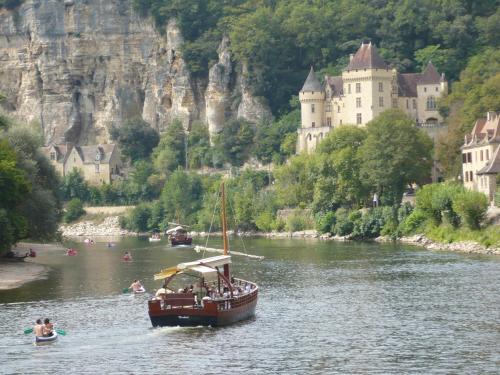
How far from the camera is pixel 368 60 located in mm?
141625

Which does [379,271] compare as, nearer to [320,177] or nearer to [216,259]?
[216,259]

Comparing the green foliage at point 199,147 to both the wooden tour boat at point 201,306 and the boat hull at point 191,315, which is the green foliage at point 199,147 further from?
the boat hull at point 191,315

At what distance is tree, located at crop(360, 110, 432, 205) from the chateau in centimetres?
2291

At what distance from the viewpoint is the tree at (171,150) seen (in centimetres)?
16638

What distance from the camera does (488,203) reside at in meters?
102

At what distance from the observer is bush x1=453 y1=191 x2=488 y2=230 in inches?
3802

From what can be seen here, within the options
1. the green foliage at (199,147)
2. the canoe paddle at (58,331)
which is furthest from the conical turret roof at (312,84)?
the canoe paddle at (58,331)

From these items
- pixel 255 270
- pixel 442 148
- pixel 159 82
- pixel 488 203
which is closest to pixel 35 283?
pixel 255 270

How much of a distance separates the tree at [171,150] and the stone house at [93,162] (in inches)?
225

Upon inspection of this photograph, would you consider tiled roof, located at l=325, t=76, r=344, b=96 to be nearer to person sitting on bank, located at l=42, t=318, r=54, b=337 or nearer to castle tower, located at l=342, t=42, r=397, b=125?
castle tower, located at l=342, t=42, r=397, b=125

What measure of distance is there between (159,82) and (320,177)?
54732 millimetres

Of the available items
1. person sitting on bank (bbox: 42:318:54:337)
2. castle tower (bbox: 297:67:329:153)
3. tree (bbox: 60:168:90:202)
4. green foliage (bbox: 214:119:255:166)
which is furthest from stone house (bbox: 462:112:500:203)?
tree (bbox: 60:168:90:202)

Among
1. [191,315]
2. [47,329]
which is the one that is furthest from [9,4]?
[47,329]

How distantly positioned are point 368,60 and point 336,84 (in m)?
7.76
